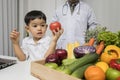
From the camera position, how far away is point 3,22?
3020 millimetres

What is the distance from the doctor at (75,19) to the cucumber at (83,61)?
1.63m

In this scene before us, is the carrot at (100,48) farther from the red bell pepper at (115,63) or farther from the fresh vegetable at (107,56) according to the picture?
the red bell pepper at (115,63)

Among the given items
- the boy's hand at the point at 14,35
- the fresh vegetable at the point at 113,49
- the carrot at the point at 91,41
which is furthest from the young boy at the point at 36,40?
the fresh vegetable at the point at 113,49

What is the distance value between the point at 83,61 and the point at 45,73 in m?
0.17

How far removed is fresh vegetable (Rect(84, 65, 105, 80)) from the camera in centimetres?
79

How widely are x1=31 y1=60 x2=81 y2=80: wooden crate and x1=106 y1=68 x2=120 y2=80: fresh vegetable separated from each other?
15 cm

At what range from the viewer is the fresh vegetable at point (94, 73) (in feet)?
2.58

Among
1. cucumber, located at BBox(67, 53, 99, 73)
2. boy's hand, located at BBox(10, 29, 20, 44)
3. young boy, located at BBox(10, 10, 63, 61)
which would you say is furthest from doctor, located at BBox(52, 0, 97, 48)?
cucumber, located at BBox(67, 53, 99, 73)

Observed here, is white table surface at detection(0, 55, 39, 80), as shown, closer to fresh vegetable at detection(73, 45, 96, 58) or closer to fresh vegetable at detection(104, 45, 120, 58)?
fresh vegetable at detection(73, 45, 96, 58)

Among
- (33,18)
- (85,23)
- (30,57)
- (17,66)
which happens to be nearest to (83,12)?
(85,23)

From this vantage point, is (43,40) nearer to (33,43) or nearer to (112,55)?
(33,43)

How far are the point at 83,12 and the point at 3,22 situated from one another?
1.18 m

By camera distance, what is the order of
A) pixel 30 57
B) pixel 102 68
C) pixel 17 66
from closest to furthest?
pixel 102 68 → pixel 17 66 → pixel 30 57

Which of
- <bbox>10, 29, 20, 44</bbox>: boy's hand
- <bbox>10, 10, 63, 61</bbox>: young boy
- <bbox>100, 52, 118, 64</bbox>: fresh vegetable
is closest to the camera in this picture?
<bbox>100, 52, 118, 64</bbox>: fresh vegetable
